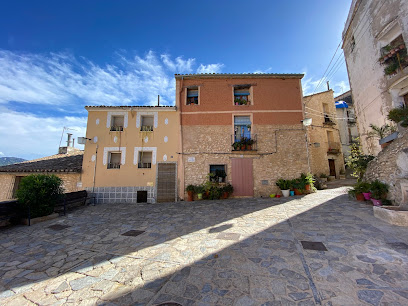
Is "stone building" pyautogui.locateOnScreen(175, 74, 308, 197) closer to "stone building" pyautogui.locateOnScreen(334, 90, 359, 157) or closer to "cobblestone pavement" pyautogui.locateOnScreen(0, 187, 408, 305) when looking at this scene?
"cobblestone pavement" pyautogui.locateOnScreen(0, 187, 408, 305)

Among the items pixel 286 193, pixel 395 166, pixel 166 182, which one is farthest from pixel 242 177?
pixel 395 166

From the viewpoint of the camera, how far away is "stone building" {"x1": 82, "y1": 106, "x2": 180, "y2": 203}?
1011 cm

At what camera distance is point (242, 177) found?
10289 mm

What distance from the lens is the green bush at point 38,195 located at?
5.95 m

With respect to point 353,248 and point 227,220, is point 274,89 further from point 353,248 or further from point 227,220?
point 353,248

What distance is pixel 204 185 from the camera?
10.1 meters

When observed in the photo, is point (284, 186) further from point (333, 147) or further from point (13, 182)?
point (13, 182)

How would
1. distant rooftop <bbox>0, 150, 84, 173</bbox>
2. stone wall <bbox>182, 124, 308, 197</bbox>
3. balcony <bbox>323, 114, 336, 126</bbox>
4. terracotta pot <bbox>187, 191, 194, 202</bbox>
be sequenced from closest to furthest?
terracotta pot <bbox>187, 191, 194, 202</bbox> → distant rooftop <bbox>0, 150, 84, 173</bbox> → stone wall <bbox>182, 124, 308, 197</bbox> → balcony <bbox>323, 114, 336, 126</bbox>

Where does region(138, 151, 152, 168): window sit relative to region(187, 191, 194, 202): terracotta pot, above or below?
above

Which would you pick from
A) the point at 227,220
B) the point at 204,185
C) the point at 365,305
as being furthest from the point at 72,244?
the point at 204,185

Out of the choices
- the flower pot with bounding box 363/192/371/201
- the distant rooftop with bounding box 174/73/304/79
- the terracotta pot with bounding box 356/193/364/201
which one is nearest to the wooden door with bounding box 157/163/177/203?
the distant rooftop with bounding box 174/73/304/79

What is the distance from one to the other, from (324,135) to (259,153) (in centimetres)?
955

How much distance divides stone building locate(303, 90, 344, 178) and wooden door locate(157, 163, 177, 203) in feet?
39.2

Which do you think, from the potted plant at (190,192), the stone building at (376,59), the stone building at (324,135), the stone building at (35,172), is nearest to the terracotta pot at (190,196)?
the potted plant at (190,192)
